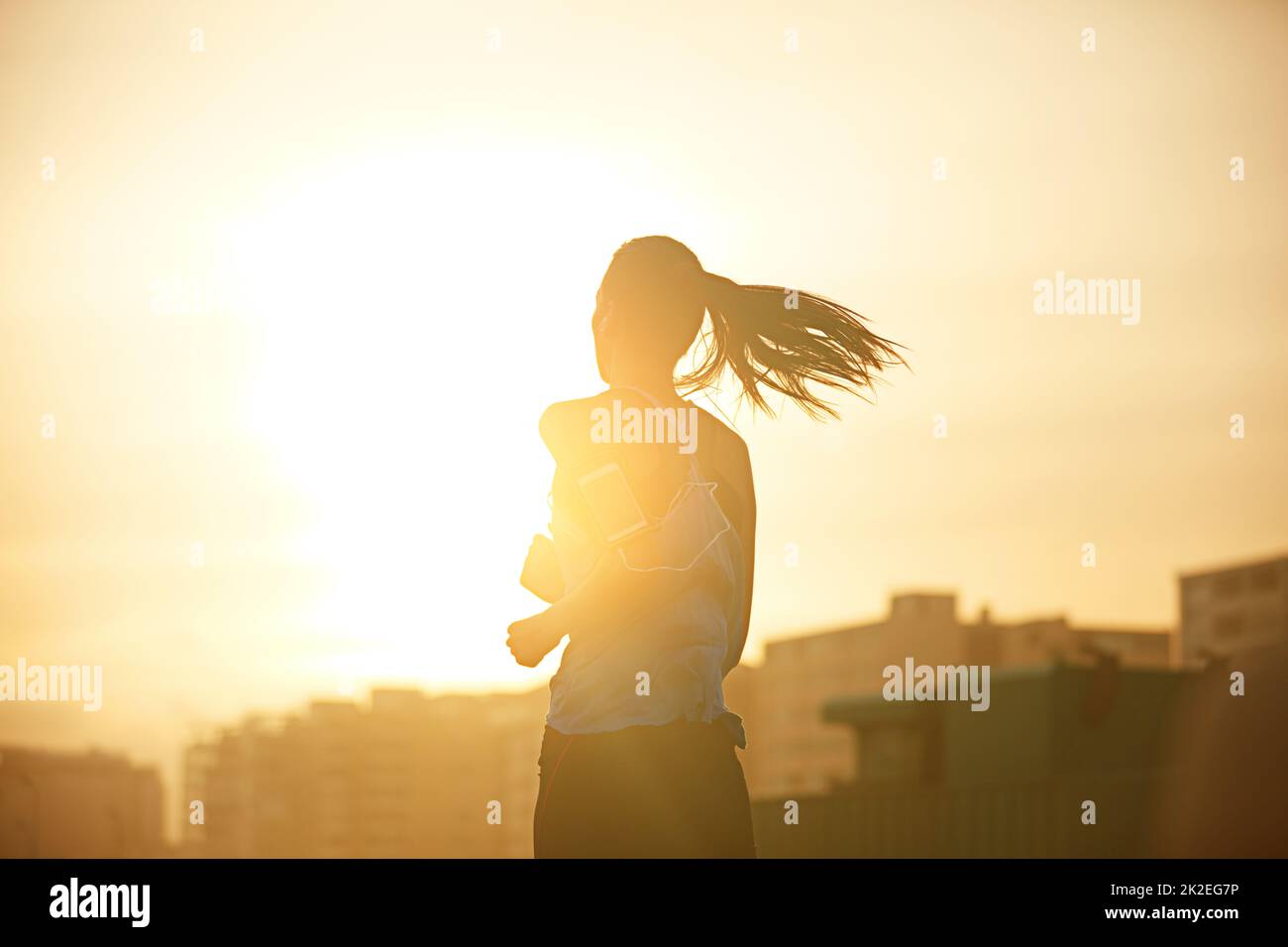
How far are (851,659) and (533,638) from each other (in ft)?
592

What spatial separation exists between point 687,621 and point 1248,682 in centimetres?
1493

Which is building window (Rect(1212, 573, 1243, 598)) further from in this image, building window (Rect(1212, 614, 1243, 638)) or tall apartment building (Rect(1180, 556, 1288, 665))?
building window (Rect(1212, 614, 1243, 638))

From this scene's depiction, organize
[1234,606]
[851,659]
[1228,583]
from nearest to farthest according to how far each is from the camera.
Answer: [1234,606] < [1228,583] < [851,659]

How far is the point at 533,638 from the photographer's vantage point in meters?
3.93

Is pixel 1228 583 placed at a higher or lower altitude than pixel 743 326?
lower

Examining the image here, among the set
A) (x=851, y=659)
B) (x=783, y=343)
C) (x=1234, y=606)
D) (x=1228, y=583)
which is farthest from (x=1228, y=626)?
(x=783, y=343)

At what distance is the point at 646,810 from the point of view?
3.95m

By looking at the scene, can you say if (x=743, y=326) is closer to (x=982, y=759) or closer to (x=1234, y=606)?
(x=982, y=759)

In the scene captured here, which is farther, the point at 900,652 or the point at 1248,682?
the point at 900,652

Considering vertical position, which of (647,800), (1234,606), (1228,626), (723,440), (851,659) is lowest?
(851,659)

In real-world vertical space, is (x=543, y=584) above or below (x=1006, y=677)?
above
